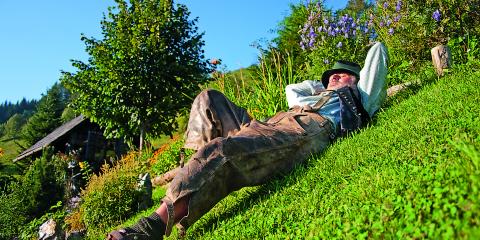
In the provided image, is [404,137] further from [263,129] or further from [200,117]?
[200,117]

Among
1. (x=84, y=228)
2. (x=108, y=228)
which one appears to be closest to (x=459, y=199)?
(x=108, y=228)

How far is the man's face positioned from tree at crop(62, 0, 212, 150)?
944 centimetres

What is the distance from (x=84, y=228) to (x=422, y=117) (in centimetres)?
665

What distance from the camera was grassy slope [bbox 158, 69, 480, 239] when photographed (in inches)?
74.9

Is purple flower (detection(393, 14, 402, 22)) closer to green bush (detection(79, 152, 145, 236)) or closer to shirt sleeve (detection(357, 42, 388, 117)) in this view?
shirt sleeve (detection(357, 42, 388, 117))

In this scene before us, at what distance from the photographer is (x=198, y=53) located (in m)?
16.2

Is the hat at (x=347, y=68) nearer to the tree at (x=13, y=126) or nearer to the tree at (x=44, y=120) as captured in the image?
the tree at (x=44, y=120)

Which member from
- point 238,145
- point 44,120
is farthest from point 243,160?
point 44,120

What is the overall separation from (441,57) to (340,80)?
4.93ft

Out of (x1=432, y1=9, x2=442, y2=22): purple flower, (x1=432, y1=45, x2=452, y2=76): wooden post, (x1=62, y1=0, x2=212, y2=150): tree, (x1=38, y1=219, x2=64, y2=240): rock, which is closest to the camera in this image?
(x1=432, y1=45, x2=452, y2=76): wooden post

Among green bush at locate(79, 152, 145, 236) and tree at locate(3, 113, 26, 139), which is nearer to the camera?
green bush at locate(79, 152, 145, 236)

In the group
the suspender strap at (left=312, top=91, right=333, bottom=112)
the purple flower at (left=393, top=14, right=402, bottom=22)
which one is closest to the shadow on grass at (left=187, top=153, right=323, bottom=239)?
the suspender strap at (left=312, top=91, right=333, bottom=112)

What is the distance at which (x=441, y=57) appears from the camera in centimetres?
599

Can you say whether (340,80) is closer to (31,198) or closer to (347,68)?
(347,68)
